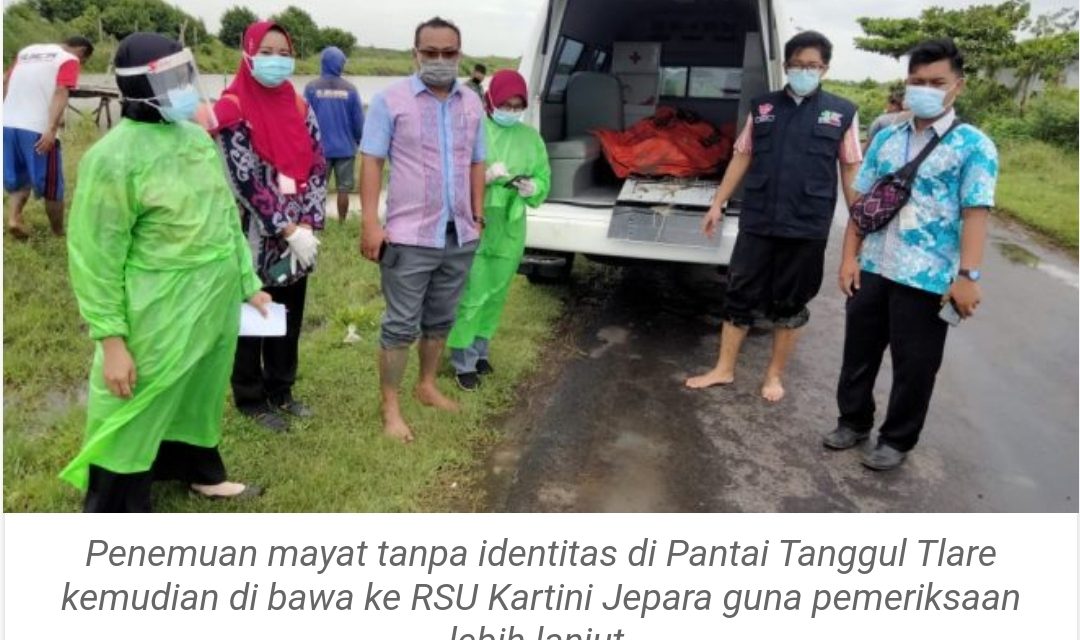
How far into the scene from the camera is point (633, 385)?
427 cm

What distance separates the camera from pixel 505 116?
3.81m

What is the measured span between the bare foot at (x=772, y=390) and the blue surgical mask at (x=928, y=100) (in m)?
1.59

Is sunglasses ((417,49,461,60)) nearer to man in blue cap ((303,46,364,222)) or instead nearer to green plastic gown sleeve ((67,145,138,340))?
green plastic gown sleeve ((67,145,138,340))

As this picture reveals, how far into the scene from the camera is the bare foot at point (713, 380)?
4.29m

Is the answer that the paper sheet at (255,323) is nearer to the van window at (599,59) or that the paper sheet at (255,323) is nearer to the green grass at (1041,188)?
the van window at (599,59)

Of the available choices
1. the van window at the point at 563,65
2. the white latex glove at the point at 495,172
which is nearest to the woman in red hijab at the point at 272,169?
the white latex glove at the point at 495,172

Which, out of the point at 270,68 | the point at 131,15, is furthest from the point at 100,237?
the point at 131,15

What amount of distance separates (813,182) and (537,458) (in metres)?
1.76

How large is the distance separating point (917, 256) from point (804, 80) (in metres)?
1.03

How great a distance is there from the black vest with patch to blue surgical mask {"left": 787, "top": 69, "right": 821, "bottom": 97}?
47mm

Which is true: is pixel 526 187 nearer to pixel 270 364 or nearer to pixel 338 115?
pixel 270 364

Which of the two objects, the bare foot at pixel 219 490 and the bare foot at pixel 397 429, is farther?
the bare foot at pixel 397 429

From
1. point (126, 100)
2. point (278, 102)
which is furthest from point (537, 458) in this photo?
point (126, 100)

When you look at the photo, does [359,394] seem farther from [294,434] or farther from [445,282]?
[445,282]
